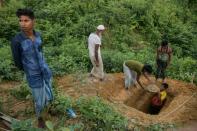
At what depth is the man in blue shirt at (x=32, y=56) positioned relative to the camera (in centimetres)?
543

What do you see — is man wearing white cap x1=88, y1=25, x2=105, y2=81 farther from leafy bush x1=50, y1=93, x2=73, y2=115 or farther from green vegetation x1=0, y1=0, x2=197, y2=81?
leafy bush x1=50, y1=93, x2=73, y2=115

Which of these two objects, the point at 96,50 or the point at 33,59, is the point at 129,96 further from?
the point at 33,59

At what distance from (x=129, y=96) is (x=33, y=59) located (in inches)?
167

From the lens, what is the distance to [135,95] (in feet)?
32.0

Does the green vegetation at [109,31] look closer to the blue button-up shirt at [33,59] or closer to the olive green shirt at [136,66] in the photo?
the olive green shirt at [136,66]

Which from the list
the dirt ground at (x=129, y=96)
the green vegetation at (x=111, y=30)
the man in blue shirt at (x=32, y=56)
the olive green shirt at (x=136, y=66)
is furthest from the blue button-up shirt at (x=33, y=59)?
the green vegetation at (x=111, y=30)

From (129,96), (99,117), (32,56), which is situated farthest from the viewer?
(129,96)

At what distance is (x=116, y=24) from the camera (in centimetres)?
1390

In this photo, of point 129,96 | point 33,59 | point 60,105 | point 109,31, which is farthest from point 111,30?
point 33,59

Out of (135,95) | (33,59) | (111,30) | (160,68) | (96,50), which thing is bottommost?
(135,95)

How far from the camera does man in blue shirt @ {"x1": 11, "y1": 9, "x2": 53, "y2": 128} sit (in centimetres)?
543

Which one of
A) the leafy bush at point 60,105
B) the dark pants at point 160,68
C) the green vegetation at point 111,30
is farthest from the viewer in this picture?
the green vegetation at point 111,30

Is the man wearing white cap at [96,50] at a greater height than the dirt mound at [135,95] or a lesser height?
greater

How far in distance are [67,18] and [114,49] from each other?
79.1 inches
